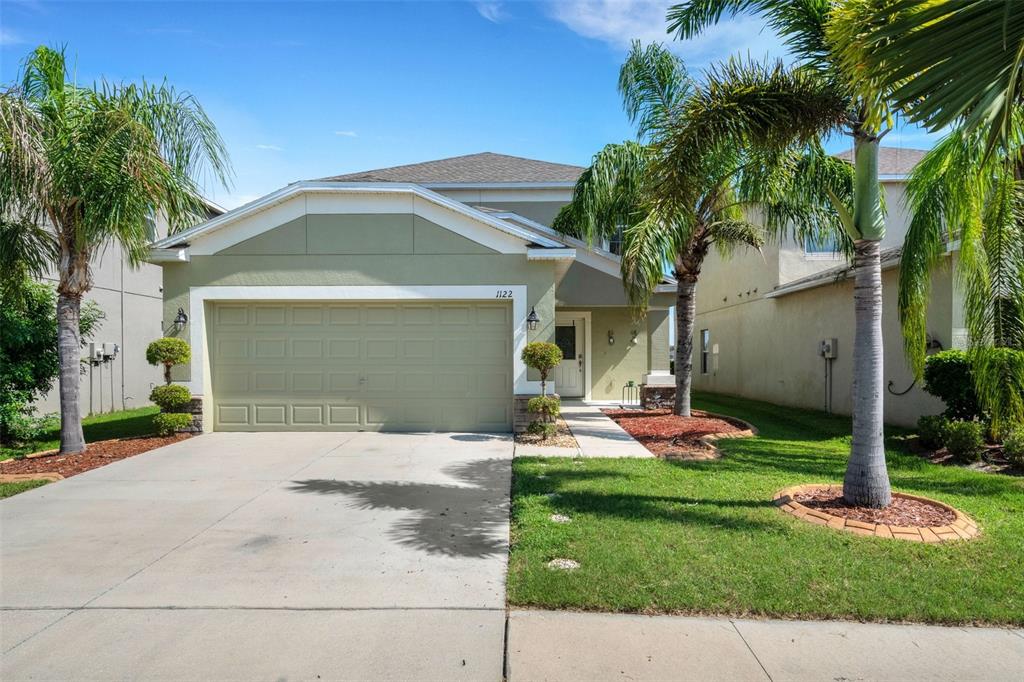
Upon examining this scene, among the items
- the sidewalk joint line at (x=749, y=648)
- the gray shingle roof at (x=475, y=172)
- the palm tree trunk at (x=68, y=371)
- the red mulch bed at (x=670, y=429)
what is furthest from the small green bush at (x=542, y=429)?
the gray shingle roof at (x=475, y=172)

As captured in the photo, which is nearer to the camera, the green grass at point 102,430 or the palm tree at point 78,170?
the palm tree at point 78,170

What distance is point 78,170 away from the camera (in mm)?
7941

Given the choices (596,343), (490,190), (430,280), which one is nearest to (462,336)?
(430,280)

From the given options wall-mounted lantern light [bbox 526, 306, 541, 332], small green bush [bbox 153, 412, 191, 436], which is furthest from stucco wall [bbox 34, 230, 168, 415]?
wall-mounted lantern light [bbox 526, 306, 541, 332]

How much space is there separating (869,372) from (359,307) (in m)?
8.33

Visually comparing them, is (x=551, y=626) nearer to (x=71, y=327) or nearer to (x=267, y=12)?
(x=71, y=327)

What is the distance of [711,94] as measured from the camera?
595 cm

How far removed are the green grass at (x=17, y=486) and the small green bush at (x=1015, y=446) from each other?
41.0 feet

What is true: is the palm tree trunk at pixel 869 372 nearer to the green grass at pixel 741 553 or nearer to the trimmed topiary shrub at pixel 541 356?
the green grass at pixel 741 553

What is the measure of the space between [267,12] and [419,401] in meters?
6.89

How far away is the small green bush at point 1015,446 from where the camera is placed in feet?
24.7

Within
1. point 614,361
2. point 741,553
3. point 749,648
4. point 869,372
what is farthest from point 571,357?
point 749,648

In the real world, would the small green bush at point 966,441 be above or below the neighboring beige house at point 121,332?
below

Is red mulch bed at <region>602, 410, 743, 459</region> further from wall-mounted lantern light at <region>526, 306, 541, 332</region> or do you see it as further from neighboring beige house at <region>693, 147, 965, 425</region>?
neighboring beige house at <region>693, 147, 965, 425</region>
